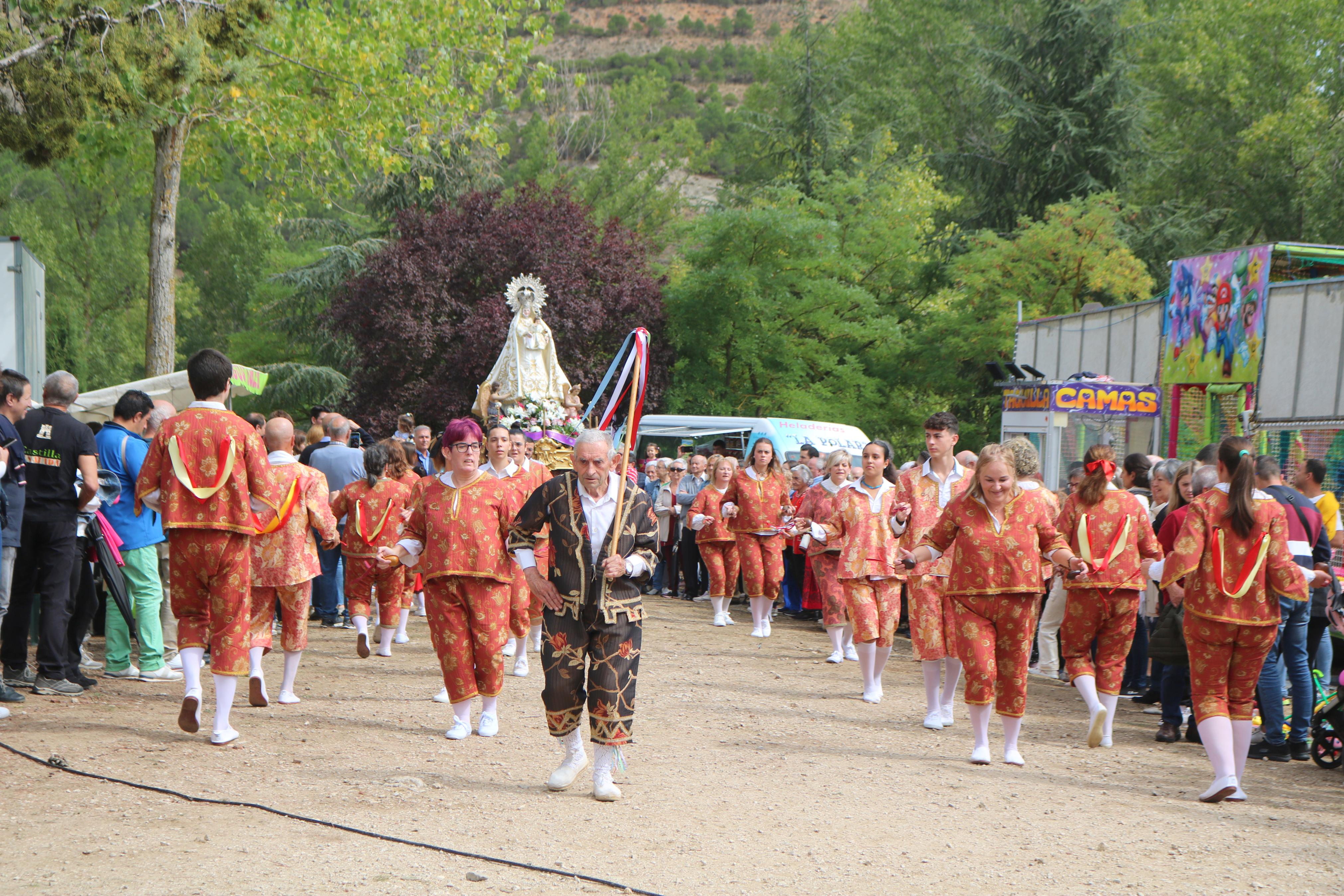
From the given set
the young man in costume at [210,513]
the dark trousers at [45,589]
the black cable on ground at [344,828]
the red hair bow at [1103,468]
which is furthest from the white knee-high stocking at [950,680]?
the dark trousers at [45,589]

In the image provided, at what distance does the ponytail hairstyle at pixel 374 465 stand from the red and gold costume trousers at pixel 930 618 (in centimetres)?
413

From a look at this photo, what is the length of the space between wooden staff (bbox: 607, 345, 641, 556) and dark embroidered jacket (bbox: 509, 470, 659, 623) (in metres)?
0.02

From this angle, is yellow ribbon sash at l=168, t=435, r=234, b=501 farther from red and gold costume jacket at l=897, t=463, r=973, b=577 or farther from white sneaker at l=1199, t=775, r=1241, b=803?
white sneaker at l=1199, t=775, r=1241, b=803

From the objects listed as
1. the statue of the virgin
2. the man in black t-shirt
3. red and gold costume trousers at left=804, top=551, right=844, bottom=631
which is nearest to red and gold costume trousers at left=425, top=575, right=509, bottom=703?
the man in black t-shirt

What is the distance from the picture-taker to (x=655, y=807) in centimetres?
565

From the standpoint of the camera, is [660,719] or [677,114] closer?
[660,719]

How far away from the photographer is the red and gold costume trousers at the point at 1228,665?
5.88 meters

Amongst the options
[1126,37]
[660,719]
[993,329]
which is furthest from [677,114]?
[660,719]

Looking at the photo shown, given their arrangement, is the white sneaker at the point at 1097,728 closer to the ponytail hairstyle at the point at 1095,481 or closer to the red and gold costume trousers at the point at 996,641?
the red and gold costume trousers at the point at 996,641

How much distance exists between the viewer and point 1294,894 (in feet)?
15.4

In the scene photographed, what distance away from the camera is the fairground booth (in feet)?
39.0

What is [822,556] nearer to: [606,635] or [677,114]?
[606,635]

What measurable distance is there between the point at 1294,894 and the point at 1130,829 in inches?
35.8

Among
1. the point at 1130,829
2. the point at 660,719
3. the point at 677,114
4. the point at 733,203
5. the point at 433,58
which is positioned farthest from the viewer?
the point at 677,114
